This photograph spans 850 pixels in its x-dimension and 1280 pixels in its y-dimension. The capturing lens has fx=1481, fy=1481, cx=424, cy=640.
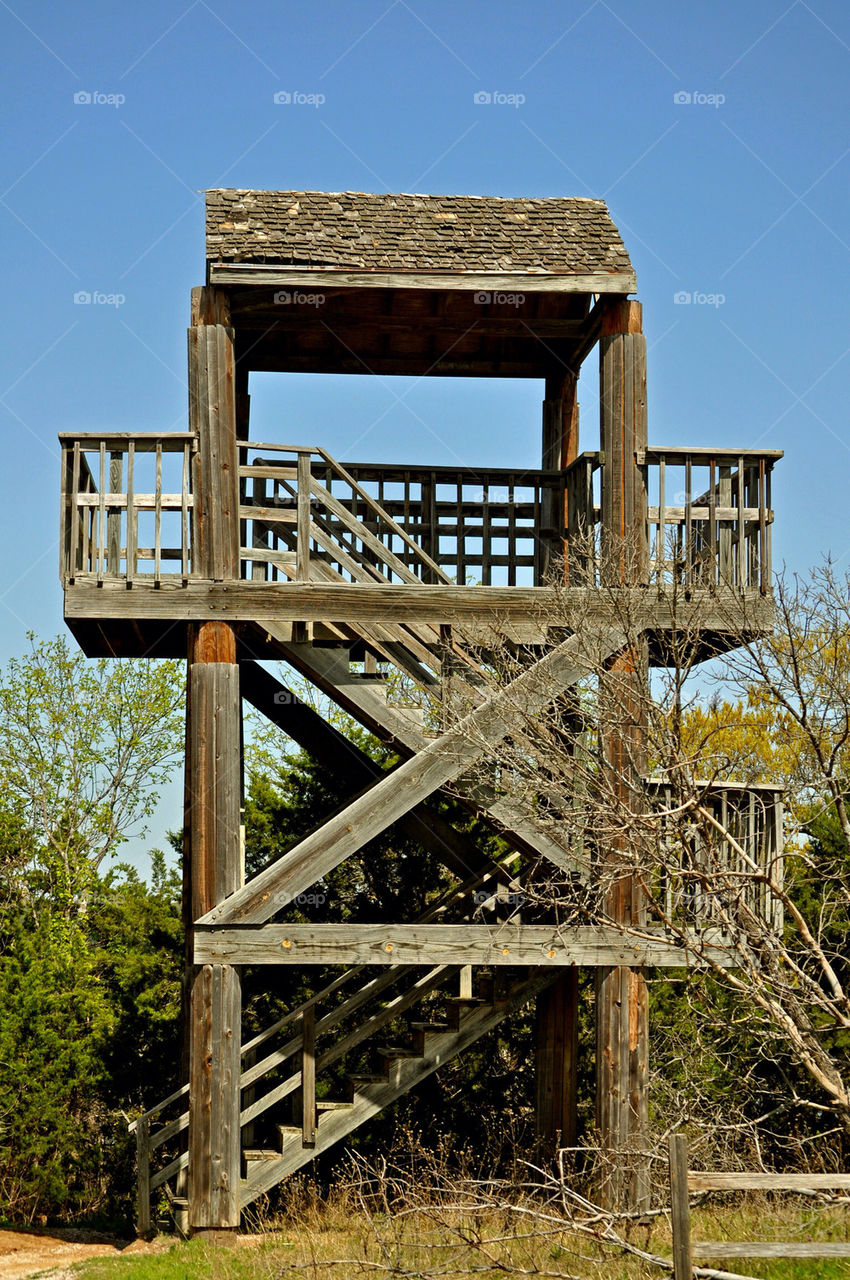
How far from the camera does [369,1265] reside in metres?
11.8

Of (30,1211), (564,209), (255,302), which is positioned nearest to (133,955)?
(30,1211)

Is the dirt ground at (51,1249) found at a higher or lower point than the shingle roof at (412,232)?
lower

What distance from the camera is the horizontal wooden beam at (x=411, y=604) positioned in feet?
47.5

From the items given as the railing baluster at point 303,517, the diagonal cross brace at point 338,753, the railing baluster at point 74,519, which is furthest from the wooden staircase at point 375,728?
the railing baluster at point 74,519

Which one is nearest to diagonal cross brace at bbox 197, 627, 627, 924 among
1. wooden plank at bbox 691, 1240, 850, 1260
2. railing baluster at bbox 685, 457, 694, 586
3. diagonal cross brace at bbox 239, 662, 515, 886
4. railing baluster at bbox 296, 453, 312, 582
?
railing baluster at bbox 685, 457, 694, 586

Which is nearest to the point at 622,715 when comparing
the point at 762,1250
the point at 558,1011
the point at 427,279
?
the point at 427,279

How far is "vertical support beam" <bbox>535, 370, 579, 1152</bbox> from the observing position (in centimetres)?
1745

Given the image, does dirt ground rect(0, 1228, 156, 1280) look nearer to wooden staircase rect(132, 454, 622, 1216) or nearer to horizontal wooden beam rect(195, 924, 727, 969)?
wooden staircase rect(132, 454, 622, 1216)

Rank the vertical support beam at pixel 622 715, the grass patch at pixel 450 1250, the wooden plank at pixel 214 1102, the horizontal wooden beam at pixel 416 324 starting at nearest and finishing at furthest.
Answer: the grass patch at pixel 450 1250 < the wooden plank at pixel 214 1102 < the vertical support beam at pixel 622 715 < the horizontal wooden beam at pixel 416 324

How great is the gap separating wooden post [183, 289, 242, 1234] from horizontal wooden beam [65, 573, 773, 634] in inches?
10.0

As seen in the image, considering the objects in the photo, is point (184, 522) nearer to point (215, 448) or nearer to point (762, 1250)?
point (215, 448)

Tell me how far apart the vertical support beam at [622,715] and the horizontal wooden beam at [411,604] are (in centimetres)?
38

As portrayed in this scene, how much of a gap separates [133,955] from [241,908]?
9003 mm

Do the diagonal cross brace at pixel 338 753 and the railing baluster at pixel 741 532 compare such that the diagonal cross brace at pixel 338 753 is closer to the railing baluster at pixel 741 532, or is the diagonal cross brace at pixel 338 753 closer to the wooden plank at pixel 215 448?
the wooden plank at pixel 215 448
